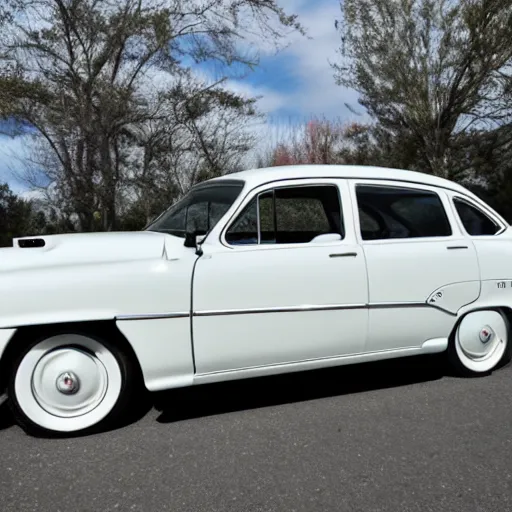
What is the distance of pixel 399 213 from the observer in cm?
437

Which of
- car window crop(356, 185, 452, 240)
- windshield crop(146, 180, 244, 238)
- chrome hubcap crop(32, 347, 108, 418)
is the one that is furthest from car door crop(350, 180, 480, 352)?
chrome hubcap crop(32, 347, 108, 418)

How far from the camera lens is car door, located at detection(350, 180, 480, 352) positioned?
4.02 metres

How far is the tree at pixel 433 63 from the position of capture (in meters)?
15.6

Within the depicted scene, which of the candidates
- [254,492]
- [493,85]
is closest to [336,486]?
[254,492]

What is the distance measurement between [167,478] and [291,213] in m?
2.40

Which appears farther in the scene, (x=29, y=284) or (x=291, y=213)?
(x=291, y=213)

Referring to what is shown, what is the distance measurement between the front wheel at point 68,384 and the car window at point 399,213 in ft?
6.73

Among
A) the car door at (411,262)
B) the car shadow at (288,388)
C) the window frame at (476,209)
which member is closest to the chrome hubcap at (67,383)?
the car shadow at (288,388)

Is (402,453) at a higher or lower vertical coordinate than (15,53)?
lower

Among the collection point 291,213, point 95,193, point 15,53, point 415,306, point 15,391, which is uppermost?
point 15,53

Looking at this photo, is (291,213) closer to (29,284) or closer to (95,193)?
(29,284)

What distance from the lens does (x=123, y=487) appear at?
2.76 meters

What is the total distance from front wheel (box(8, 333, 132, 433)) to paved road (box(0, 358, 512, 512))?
0.13 meters

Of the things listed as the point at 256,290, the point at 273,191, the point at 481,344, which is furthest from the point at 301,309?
the point at 481,344
